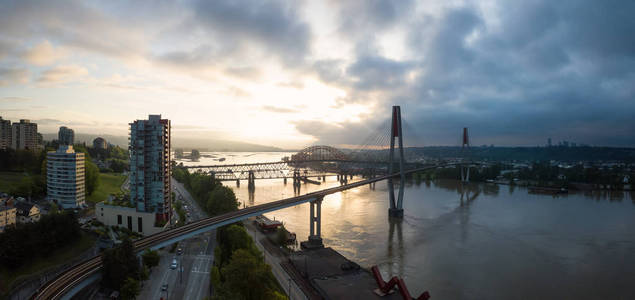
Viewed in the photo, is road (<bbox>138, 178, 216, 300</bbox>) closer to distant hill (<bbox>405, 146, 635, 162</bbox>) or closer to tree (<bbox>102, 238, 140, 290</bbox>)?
tree (<bbox>102, 238, 140, 290</bbox>)

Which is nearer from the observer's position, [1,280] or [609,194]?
[1,280]

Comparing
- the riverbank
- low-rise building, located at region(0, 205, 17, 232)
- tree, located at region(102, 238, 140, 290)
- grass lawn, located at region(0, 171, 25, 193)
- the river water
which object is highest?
grass lawn, located at region(0, 171, 25, 193)

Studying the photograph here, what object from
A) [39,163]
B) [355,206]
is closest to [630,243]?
[355,206]

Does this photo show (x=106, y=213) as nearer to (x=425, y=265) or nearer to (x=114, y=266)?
(x=114, y=266)

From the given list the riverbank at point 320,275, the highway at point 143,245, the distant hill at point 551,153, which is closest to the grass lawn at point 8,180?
the highway at point 143,245

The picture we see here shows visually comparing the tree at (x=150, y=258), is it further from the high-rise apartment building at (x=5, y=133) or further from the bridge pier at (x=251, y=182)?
the high-rise apartment building at (x=5, y=133)

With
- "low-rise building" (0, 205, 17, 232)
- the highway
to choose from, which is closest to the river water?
the highway
